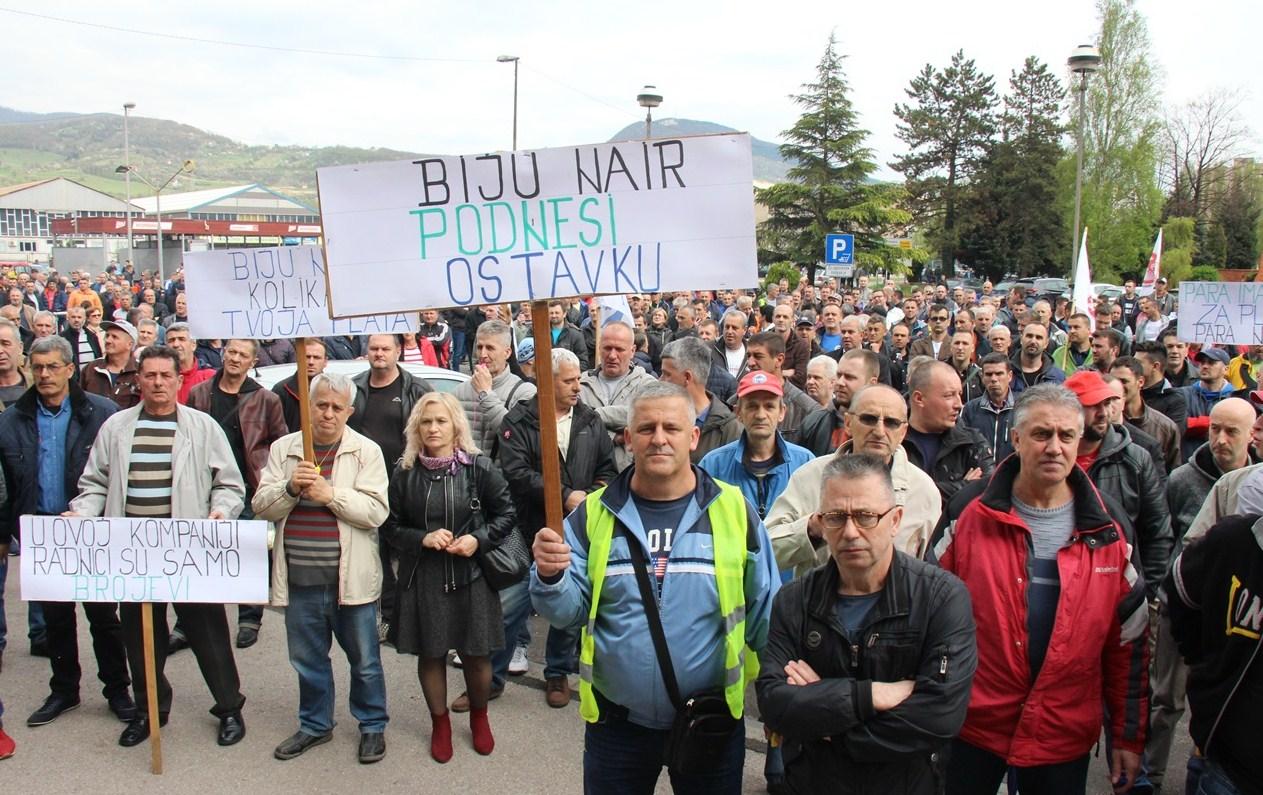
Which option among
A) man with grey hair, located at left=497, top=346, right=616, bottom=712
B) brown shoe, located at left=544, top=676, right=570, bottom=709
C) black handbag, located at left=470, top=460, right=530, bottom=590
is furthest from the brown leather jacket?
brown shoe, located at left=544, top=676, right=570, bottom=709

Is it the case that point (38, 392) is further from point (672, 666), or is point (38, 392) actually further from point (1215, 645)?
point (1215, 645)

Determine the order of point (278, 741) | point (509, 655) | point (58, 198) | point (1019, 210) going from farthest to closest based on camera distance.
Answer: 1. point (58, 198)
2. point (1019, 210)
3. point (509, 655)
4. point (278, 741)

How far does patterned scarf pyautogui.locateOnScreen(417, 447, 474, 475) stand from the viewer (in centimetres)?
470

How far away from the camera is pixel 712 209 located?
10.9 feet

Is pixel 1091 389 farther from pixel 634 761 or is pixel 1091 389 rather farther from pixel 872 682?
pixel 634 761

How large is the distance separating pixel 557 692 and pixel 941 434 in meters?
2.45

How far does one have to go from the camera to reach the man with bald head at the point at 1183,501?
4.39 meters

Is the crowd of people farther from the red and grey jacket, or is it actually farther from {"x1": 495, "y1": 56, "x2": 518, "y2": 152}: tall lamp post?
{"x1": 495, "y1": 56, "x2": 518, "y2": 152}: tall lamp post

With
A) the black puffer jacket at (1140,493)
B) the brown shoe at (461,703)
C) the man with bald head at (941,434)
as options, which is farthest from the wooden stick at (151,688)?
the black puffer jacket at (1140,493)

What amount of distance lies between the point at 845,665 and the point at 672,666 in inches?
21.9

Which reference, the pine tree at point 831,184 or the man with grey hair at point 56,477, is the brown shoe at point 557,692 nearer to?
the man with grey hair at point 56,477

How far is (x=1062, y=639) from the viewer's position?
10.1 feet

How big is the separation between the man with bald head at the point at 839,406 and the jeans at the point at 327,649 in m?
2.48

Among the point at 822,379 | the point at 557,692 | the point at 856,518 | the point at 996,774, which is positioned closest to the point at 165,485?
the point at 557,692
